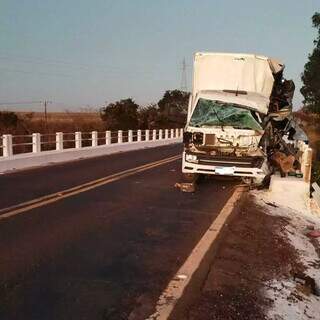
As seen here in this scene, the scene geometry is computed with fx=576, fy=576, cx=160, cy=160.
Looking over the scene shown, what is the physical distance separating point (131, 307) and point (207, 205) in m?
6.62

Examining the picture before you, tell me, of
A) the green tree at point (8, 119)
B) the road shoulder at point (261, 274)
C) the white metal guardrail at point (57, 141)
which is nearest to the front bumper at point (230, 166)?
the road shoulder at point (261, 274)

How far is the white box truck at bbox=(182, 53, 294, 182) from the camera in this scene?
14211 mm

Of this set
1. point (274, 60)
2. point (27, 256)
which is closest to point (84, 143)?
point (274, 60)

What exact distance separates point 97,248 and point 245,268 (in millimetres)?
1938

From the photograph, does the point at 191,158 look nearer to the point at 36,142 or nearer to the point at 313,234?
the point at 313,234

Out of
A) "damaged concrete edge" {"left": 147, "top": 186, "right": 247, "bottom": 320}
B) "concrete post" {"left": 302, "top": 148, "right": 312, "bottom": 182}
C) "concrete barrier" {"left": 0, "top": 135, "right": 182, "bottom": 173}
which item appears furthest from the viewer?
"concrete barrier" {"left": 0, "top": 135, "right": 182, "bottom": 173}

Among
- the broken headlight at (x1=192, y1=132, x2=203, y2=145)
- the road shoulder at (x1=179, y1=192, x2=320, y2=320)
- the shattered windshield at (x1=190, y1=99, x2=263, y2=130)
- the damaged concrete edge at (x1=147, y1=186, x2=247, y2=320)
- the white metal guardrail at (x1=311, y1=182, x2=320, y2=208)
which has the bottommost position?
the white metal guardrail at (x1=311, y1=182, x2=320, y2=208)

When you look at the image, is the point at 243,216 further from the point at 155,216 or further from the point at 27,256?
the point at 27,256

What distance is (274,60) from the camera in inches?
669

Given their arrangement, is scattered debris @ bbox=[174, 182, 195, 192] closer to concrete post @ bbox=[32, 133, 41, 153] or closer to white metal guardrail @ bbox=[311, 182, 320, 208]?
white metal guardrail @ bbox=[311, 182, 320, 208]

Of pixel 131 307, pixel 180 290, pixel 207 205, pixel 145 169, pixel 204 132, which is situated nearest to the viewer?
pixel 131 307

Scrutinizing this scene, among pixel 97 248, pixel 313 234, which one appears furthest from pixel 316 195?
pixel 97 248

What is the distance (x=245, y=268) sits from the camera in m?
7.05

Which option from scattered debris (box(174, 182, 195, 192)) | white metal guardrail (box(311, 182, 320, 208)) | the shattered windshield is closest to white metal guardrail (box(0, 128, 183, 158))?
scattered debris (box(174, 182, 195, 192))
